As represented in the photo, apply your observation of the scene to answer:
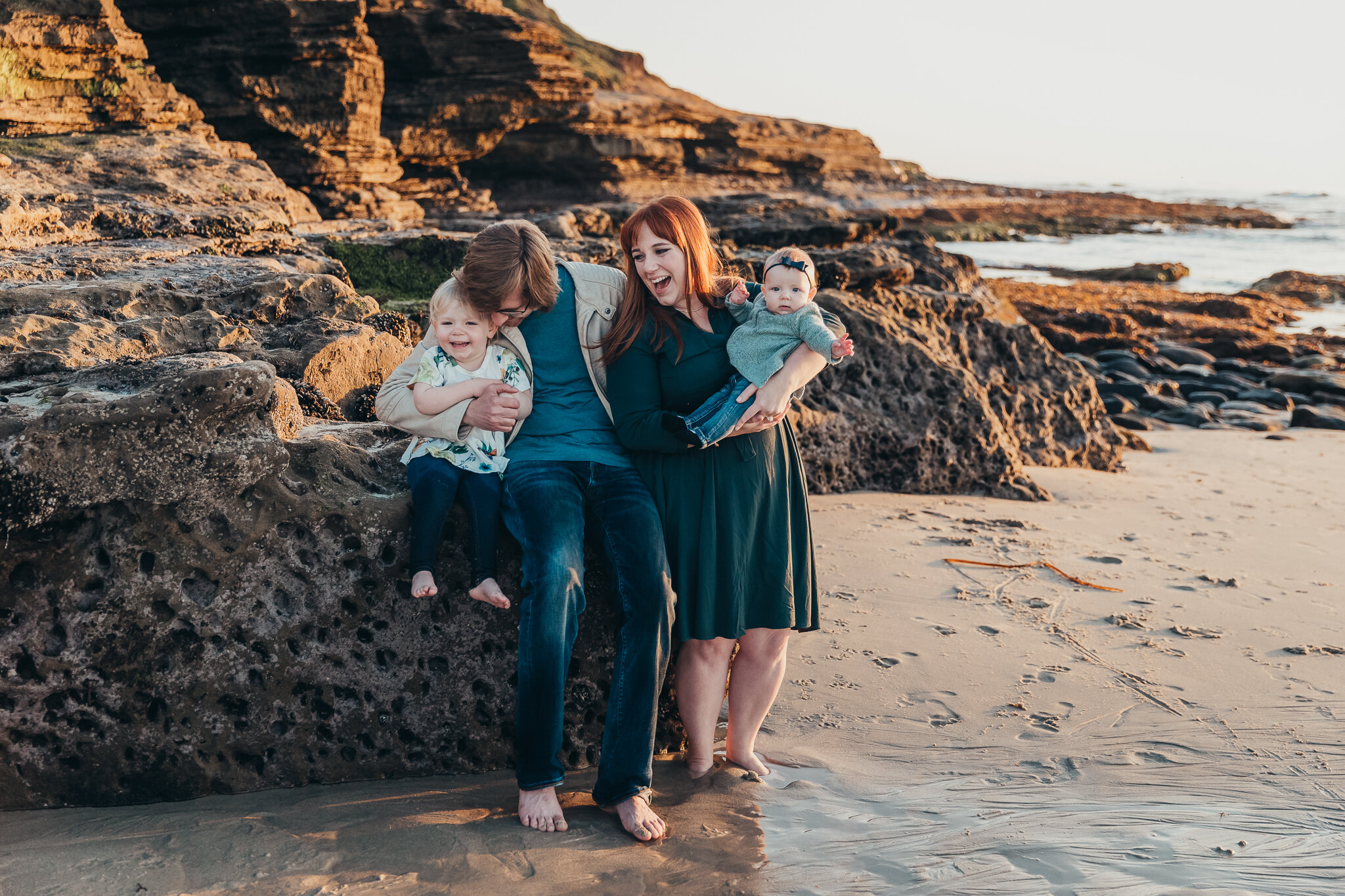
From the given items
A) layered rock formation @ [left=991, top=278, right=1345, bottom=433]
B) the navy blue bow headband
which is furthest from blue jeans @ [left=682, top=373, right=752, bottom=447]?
layered rock formation @ [left=991, top=278, right=1345, bottom=433]

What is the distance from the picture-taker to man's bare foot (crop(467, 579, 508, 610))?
2975mm

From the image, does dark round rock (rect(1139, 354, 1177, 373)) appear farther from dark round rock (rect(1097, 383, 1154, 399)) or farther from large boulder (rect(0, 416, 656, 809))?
large boulder (rect(0, 416, 656, 809))

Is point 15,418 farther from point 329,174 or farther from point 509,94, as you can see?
point 509,94

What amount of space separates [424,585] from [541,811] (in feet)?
2.44

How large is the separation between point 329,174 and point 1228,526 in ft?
53.1

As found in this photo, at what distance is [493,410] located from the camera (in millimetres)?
3148

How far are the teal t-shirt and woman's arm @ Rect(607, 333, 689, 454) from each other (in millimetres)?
83

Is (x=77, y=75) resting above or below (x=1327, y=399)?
above

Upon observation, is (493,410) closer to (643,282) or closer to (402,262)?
(643,282)

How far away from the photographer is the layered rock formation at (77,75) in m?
10.2

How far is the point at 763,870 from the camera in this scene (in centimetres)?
274

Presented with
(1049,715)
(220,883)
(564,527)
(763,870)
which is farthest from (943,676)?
(220,883)

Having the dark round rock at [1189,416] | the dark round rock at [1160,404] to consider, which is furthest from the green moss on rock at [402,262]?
the dark round rock at [1160,404]

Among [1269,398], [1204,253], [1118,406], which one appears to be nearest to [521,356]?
[1118,406]
